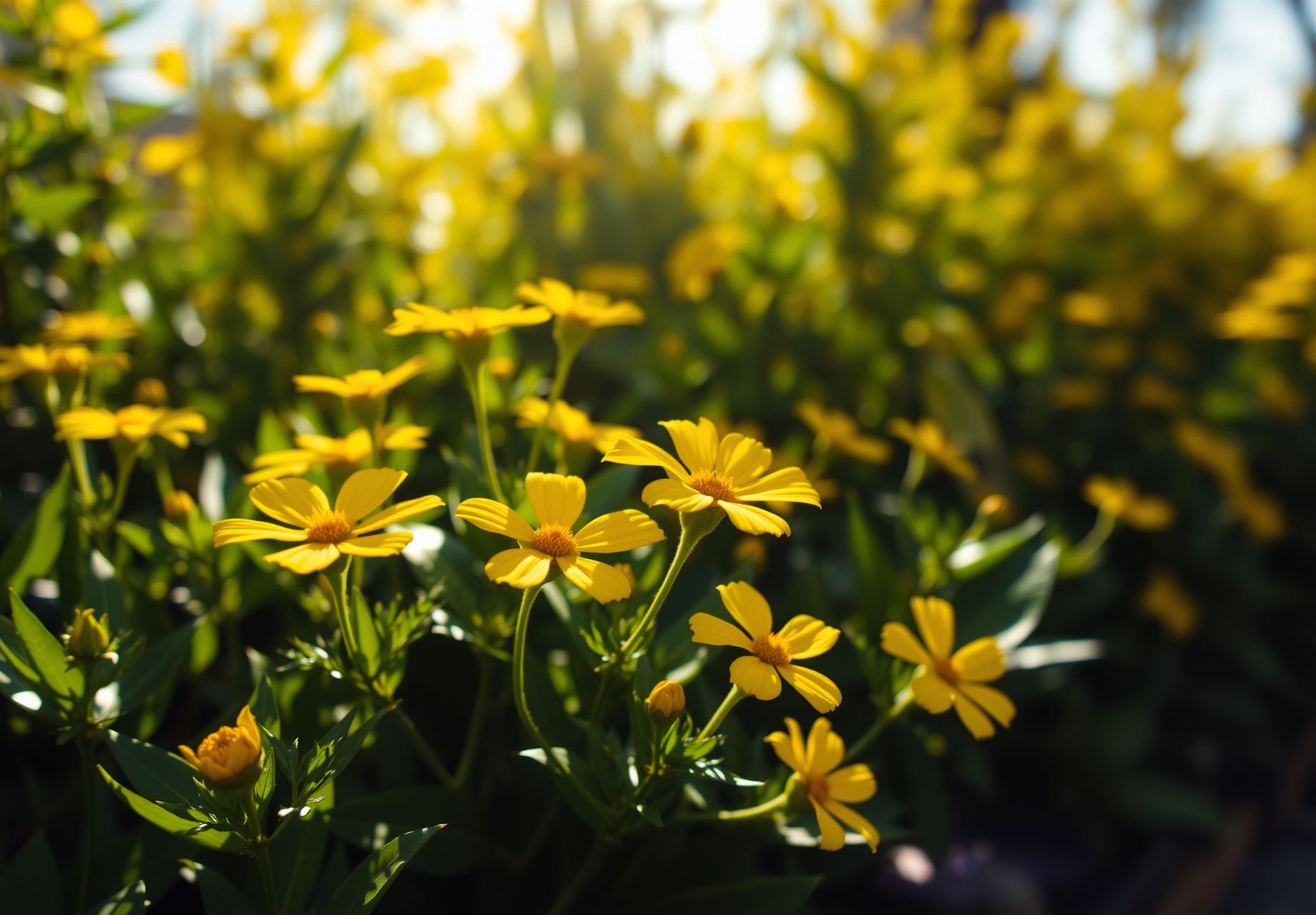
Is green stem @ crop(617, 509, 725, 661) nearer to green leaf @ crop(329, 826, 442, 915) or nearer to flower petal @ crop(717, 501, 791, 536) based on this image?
flower petal @ crop(717, 501, 791, 536)

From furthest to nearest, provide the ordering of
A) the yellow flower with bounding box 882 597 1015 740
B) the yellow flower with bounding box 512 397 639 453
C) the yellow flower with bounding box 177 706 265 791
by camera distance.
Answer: the yellow flower with bounding box 512 397 639 453
the yellow flower with bounding box 882 597 1015 740
the yellow flower with bounding box 177 706 265 791

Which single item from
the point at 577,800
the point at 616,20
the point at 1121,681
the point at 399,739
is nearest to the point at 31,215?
the point at 399,739

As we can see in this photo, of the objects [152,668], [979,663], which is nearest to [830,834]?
[979,663]

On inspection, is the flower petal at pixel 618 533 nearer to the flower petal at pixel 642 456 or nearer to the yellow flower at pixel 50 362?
the flower petal at pixel 642 456

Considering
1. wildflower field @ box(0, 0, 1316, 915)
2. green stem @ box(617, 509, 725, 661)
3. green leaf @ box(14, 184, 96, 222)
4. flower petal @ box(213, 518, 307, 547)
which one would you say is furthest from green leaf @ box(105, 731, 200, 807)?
green leaf @ box(14, 184, 96, 222)

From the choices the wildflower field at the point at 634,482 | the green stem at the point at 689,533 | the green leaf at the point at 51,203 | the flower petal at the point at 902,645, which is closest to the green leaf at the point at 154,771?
the wildflower field at the point at 634,482

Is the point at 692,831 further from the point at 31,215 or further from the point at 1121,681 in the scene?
the point at 1121,681

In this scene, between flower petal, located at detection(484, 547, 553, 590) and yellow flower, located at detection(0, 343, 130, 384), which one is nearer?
flower petal, located at detection(484, 547, 553, 590)

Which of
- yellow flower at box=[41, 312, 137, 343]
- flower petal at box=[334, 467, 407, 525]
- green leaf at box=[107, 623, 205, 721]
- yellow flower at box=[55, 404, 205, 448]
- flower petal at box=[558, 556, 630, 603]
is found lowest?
green leaf at box=[107, 623, 205, 721]
